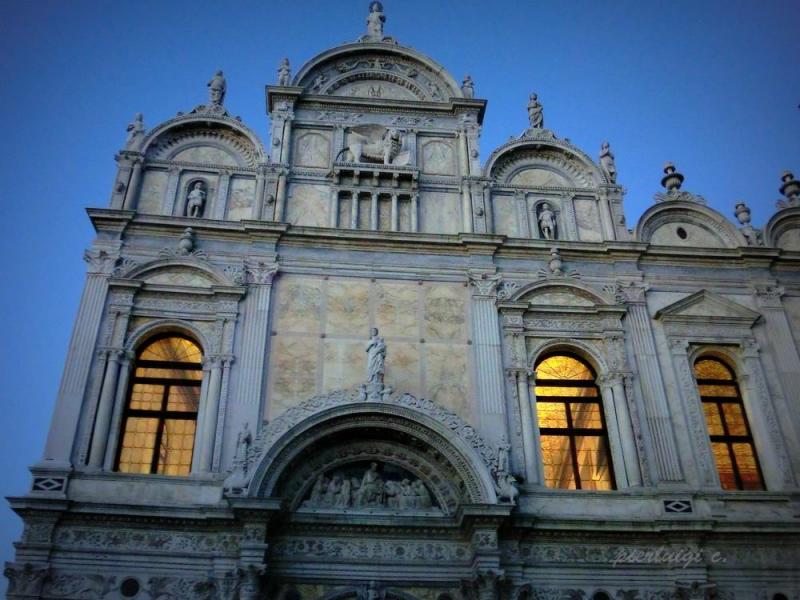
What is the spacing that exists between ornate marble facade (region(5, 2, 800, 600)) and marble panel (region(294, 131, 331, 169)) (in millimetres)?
67

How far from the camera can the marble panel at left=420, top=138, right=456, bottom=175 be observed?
18406 millimetres

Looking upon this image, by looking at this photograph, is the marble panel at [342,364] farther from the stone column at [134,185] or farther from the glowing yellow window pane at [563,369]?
the stone column at [134,185]

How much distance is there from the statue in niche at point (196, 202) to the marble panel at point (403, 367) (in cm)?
504

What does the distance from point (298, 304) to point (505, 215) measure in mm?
5369

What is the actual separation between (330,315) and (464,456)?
4133 mm

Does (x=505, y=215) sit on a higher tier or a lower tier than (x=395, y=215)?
higher

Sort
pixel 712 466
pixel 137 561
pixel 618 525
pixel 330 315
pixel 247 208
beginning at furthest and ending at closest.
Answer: pixel 247 208
pixel 330 315
pixel 712 466
pixel 618 525
pixel 137 561

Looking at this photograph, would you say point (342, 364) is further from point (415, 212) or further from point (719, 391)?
point (719, 391)

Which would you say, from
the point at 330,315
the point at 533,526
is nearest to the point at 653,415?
the point at 533,526

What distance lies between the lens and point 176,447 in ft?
46.6

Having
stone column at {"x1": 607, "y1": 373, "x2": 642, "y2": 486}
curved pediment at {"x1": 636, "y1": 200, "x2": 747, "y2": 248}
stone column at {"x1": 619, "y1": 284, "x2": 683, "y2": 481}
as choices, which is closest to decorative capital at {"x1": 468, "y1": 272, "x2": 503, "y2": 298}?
stone column at {"x1": 619, "y1": 284, "x2": 683, "y2": 481}

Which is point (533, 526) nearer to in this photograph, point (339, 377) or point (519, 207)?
point (339, 377)

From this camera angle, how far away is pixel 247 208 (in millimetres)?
17219

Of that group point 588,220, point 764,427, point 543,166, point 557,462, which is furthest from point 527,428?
point 543,166
